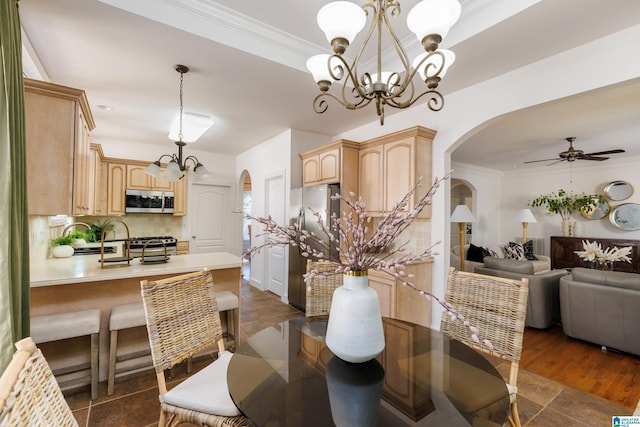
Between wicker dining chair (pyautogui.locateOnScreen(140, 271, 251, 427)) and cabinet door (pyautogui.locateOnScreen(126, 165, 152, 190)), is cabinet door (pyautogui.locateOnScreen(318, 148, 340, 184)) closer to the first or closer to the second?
wicker dining chair (pyautogui.locateOnScreen(140, 271, 251, 427))

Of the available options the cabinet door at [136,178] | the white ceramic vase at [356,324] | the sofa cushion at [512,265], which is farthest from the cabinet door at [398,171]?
the cabinet door at [136,178]

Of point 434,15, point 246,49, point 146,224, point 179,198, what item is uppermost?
point 246,49

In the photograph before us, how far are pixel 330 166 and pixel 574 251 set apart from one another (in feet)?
18.4

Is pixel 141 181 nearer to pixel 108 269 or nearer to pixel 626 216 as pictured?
pixel 108 269

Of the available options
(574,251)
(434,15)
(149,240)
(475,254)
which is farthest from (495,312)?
(574,251)

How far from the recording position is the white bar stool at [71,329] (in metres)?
1.88

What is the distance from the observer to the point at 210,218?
5.90 metres

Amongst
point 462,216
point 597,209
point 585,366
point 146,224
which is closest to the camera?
point 585,366

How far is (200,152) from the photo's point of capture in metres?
5.84

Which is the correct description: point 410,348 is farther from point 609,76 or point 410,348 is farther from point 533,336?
point 533,336

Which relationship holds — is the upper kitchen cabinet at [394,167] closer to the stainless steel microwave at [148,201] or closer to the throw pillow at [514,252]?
the throw pillow at [514,252]

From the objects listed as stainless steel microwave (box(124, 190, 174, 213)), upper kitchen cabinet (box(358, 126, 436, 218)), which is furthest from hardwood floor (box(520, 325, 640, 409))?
stainless steel microwave (box(124, 190, 174, 213))

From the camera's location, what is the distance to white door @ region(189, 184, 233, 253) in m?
5.75

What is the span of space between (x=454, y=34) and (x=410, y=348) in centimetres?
221
